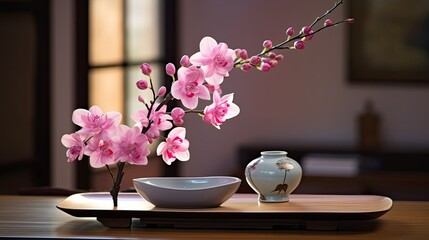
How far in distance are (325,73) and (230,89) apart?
672 millimetres

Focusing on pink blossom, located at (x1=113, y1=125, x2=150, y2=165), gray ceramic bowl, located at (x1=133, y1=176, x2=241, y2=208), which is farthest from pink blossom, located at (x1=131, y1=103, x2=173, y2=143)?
gray ceramic bowl, located at (x1=133, y1=176, x2=241, y2=208)

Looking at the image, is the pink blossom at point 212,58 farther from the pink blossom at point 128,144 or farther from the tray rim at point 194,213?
the tray rim at point 194,213

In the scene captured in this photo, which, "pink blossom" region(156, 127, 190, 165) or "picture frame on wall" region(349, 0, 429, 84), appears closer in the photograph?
"pink blossom" region(156, 127, 190, 165)

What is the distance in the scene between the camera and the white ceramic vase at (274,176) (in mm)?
2613

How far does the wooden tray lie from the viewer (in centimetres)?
246

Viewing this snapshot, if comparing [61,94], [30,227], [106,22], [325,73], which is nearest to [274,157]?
[30,227]

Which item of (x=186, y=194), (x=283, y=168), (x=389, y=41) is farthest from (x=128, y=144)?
(x=389, y=41)

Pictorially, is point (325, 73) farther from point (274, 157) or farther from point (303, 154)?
point (274, 157)

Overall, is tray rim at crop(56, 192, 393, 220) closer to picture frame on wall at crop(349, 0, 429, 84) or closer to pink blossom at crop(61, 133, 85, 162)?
pink blossom at crop(61, 133, 85, 162)

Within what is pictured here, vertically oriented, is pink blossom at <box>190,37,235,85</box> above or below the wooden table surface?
above

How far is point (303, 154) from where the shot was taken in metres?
6.74

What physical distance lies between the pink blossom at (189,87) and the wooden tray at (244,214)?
0.92 feet

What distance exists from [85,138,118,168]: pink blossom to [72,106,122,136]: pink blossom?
24 mm

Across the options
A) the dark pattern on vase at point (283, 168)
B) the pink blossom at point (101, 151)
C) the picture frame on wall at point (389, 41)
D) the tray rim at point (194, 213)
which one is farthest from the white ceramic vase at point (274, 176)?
the picture frame on wall at point (389, 41)
